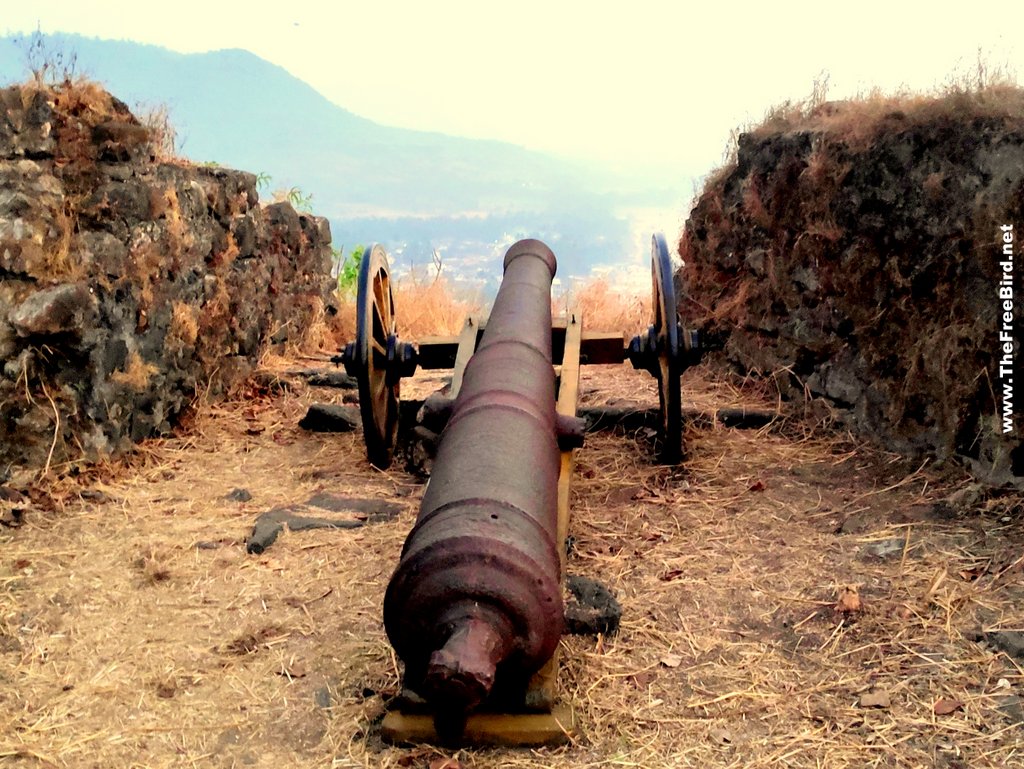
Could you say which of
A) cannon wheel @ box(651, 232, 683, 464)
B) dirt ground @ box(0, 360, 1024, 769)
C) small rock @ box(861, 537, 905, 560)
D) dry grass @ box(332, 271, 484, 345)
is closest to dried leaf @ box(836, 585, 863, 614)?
dirt ground @ box(0, 360, 1024, 769)

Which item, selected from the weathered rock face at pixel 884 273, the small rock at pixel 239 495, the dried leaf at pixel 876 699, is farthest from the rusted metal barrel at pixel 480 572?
the weathered rock face at pixel 884 273

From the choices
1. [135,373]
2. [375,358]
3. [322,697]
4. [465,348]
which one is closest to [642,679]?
[322,697]

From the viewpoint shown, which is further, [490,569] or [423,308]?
[423,308]

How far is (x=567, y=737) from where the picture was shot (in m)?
2.89

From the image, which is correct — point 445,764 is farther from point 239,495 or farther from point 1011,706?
point 239,495

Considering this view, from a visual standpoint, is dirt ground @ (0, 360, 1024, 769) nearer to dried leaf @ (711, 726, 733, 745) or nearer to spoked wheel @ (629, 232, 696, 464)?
dried leaf @ (711, 726, 733, 745)

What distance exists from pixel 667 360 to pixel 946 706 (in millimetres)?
2522

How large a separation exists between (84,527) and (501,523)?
2796mm

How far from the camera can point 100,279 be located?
210 inches

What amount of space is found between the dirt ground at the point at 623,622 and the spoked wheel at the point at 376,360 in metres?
0.30

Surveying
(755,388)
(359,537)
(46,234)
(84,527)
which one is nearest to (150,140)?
(46,234)

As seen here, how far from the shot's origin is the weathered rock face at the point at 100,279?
4.86 metres

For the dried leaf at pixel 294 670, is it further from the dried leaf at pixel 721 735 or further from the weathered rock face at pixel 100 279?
the weathered rock face at pixel 100 279

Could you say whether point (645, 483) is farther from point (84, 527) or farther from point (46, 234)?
point (46, 234)
